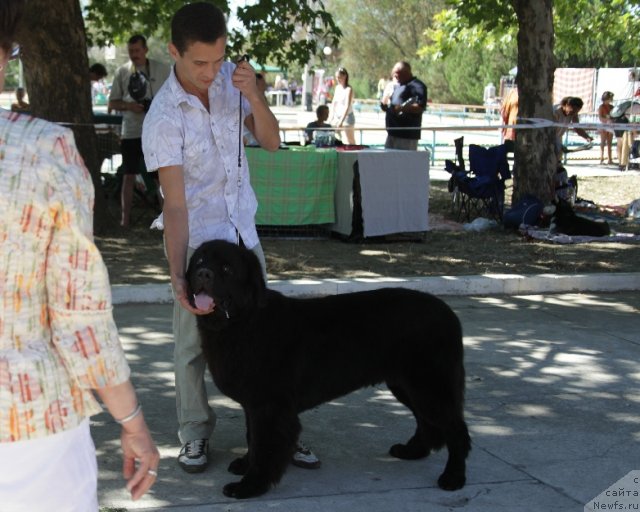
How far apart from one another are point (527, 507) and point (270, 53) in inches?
346

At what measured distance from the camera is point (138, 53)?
11789mm

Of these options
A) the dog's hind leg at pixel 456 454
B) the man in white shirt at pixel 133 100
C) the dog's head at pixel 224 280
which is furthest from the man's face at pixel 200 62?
the man in white shirt at pixel 133 100

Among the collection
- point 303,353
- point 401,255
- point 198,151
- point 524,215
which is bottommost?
point 401,255

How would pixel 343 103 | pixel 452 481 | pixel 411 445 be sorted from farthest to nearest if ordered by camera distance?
pixel 343 103 < pixel 411 445 < pixel 452 481

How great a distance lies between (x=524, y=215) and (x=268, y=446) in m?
8.33

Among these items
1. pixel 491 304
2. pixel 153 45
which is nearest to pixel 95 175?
pixel 491 304

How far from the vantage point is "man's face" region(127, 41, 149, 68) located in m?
11.8

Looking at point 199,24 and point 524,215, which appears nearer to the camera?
point 199,24

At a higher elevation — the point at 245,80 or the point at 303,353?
the point at 245,80

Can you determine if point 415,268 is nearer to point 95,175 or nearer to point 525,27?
point 95,175

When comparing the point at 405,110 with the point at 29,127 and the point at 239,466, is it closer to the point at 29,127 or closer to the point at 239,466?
the point at 239,466

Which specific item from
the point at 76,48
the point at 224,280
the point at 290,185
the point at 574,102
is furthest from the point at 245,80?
the point at 574,102

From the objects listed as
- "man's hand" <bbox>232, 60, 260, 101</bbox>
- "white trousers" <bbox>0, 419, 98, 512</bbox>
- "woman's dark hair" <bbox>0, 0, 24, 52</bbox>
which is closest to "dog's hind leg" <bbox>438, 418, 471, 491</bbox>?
"man's hand" <bbox>232, 60, 260, 101</bbox>

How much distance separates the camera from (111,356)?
6.42 ft
